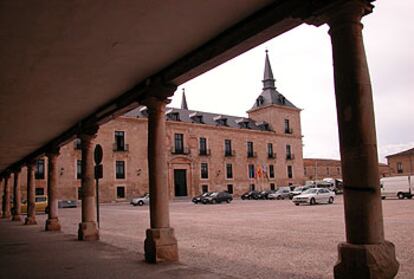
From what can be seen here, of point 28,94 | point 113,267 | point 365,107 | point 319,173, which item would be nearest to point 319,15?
point 365,107

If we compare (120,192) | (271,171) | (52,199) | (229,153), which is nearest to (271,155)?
(271,171)

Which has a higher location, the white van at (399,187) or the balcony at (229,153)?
the balcony at (229,153)

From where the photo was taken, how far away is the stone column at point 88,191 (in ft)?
38.5

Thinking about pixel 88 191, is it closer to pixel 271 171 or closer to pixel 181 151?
pixel 181 151

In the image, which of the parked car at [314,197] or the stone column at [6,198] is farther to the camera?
the parked car at [314,197]

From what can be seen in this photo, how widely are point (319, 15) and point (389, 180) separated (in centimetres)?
3055

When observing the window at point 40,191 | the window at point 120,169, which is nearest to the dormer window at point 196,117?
the window at point 120,169

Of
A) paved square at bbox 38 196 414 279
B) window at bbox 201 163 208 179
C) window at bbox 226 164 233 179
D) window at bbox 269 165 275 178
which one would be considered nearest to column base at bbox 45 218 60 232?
paved square at bbox 38 196 414 279

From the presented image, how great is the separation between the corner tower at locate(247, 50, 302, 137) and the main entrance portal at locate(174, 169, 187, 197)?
17434 millimetres

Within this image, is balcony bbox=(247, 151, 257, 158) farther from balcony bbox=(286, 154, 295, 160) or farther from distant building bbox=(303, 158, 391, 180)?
distant building bbox=(303, 158, 391, 180)

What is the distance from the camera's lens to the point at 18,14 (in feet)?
15.7

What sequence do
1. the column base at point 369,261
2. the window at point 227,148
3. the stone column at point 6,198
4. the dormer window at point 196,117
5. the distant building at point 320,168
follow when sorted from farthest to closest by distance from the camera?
1. the distant building at point 320,168
2. the window at point 227,148
3. the dormer window at point 196,117
4. the stone column at point 6,198
5. the column base at point 369,261

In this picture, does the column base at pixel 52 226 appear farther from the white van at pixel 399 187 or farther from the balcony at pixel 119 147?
the balcony at pixel 119 147

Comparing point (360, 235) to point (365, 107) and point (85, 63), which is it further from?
point (85, 63)
